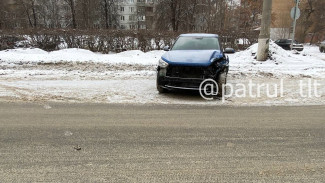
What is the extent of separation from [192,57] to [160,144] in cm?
367

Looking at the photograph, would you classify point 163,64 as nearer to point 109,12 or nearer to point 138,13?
point 109,12

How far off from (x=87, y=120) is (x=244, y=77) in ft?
23.3

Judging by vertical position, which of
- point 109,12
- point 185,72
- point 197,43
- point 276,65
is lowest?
point 276,65

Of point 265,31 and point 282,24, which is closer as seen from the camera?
point 265,31

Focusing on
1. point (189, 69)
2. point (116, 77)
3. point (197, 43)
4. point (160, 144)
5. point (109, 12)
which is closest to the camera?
point (160, 144)

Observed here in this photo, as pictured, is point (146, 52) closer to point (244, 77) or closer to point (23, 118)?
point (244, 77)

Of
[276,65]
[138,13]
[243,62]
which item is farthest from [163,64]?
[138,13]

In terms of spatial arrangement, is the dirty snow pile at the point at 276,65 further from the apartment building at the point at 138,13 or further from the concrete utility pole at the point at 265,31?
the apartment building at the point at 138,13

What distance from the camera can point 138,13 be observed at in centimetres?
6356

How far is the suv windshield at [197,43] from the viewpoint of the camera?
8.34 meters

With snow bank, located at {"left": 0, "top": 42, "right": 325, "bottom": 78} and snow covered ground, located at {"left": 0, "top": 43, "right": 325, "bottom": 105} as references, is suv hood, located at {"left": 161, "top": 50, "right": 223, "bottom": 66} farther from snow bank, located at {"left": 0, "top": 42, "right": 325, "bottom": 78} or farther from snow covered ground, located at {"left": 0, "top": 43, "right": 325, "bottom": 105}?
snow bank, located at {"left": 0, "top": 42, "right": 325, "bottom": 78}

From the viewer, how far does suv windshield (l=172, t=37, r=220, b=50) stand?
27.3 ft

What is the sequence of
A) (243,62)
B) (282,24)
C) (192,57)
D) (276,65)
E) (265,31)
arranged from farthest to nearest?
(282,24) → (243,62) → (265,31) → (276,65) → (192,57)

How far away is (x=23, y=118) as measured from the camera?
532 cm
